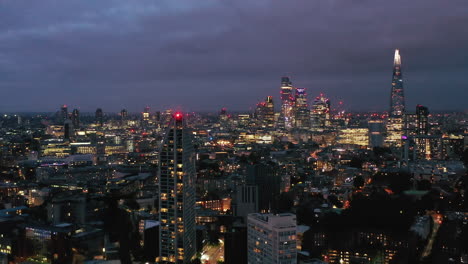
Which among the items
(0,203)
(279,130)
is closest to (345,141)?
(279,130)

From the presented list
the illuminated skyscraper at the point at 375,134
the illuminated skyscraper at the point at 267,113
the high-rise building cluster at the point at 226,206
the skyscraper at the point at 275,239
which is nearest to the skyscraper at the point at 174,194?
the high-rise building cluster at the point at 226,206

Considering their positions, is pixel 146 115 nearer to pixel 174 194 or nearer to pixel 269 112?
pixel 269 112

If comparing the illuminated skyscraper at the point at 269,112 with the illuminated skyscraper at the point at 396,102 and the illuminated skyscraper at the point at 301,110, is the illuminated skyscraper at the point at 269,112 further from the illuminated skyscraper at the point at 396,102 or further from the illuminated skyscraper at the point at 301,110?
the illuminated skyscraper at the point at 396,102

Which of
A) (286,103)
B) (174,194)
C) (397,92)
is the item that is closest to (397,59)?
(397,92)

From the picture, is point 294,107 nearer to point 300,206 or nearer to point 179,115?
point 300,206

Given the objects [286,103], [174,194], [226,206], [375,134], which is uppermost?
[286,103]
